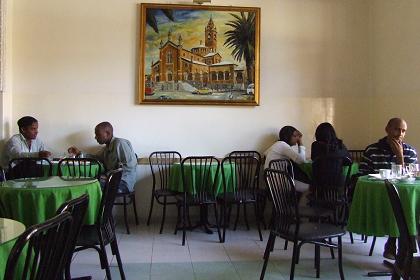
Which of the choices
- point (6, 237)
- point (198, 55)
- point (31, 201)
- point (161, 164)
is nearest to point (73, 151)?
point (161, 164)

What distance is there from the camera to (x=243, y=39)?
18.5 feet

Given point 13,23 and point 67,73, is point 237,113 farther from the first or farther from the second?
point 13,23

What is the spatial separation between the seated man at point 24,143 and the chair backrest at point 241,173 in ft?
7.01

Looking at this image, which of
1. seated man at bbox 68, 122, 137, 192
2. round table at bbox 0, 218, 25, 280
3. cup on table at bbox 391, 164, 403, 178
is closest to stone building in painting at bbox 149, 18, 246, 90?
seated man at bbox 68, 122, 137, 192

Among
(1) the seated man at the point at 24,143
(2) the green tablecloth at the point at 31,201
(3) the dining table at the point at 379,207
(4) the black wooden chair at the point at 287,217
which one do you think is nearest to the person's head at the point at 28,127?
(1) the seated man at the point at 24,143

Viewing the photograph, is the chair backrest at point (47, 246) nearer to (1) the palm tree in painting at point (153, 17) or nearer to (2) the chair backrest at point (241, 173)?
(2) the chair backrest at point (241, 173)

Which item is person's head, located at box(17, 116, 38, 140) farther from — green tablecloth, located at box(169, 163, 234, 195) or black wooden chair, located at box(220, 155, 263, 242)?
black wooden chair, located at box(220, 155, 263, 242)

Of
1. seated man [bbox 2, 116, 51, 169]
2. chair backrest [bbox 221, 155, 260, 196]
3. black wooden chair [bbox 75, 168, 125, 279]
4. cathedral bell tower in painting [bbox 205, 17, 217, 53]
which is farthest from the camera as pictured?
cathedral bell tower in painting [bbox 205, 17, 217, 53]

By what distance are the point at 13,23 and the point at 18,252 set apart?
4.92 m

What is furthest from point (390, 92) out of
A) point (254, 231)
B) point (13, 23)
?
point (13, 23)

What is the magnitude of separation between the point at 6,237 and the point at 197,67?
4.22 metres

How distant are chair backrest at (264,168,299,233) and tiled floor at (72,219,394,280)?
56cm

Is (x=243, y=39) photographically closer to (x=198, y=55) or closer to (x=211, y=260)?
(x=198, y=55)

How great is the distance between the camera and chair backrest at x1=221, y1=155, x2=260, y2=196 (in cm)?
473
